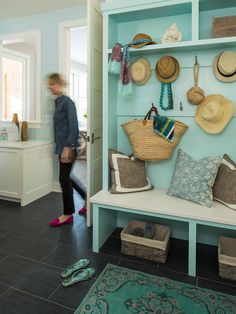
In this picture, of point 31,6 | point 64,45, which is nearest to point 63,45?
point 64,45

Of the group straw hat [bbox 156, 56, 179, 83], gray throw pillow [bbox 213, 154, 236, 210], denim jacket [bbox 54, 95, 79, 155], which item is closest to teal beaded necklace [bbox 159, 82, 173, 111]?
straw hat [bbox 156, 56, 179, 83]

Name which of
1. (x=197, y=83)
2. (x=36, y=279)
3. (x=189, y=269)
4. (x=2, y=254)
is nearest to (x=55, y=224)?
(x=2, y=254)

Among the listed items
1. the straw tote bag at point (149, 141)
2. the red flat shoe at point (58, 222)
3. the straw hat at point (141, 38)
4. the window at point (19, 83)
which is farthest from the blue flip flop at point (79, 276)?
the window at point (19, 83)

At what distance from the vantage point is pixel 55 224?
2617mm

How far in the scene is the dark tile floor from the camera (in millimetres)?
1596

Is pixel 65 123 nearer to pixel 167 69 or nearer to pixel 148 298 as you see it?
pixel 167 69

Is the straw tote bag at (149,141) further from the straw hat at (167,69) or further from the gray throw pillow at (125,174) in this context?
the straw hat at (167,69)

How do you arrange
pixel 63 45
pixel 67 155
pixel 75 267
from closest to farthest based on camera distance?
1. pixel 75 267
2. pixel 67 155
3. pixel 63 45

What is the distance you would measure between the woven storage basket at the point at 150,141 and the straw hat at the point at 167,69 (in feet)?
1.26

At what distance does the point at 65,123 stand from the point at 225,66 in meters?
1.48

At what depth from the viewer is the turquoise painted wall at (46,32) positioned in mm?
3463

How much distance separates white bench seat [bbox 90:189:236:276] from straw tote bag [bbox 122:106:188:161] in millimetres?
335

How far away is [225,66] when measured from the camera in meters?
1.94

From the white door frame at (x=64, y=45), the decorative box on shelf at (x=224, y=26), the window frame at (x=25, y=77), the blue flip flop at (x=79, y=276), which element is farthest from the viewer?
the window frame at (x=25, y=77)
